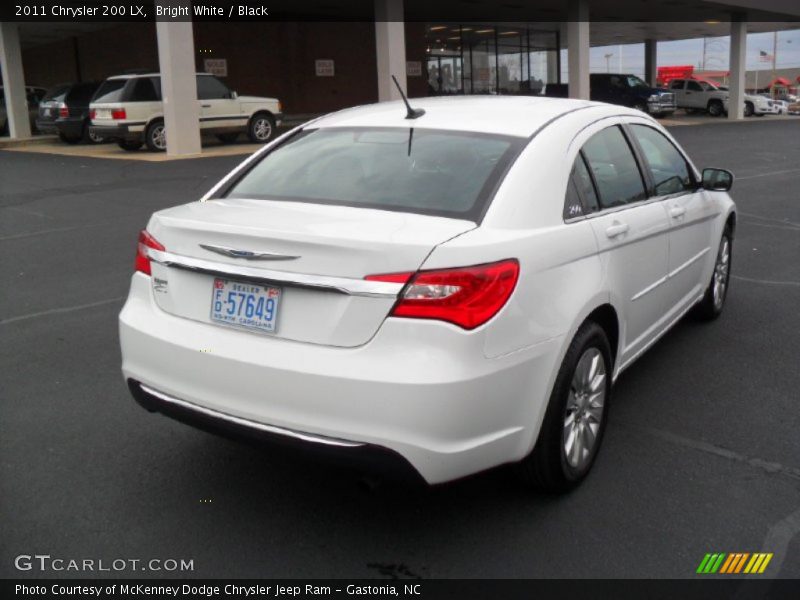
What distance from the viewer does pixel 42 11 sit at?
83.0 feet

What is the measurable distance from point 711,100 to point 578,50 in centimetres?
1430

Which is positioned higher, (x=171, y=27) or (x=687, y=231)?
(x=171, y=27)

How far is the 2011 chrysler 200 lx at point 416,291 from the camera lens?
2914mm

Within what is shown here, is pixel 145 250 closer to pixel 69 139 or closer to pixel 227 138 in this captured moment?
pixel 227 138

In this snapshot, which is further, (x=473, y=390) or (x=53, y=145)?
(x=53, y=145)

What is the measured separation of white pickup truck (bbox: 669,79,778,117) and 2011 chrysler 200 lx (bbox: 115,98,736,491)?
39651 mm

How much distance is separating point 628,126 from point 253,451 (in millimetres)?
2618

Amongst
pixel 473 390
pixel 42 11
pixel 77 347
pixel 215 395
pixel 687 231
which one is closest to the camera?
pixel 473 390

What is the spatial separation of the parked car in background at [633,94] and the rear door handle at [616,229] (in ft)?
109

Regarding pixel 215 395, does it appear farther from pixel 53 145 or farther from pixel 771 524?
pixel 53 145

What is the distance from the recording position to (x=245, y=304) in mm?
3160

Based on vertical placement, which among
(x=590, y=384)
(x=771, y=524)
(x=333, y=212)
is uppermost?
(x=333, y=212)

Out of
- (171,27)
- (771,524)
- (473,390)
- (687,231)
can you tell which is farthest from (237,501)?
(171,27)

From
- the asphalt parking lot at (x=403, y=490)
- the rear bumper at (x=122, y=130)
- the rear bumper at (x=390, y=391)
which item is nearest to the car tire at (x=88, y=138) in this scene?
the rear bumper at (x=122, y=130)
